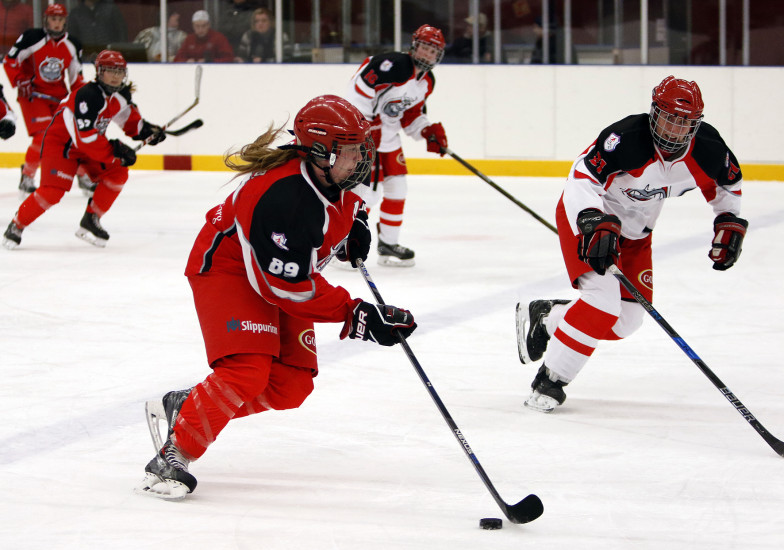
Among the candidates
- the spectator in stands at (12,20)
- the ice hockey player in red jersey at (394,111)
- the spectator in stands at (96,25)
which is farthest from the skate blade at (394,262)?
the spectator in stands at (12,20)

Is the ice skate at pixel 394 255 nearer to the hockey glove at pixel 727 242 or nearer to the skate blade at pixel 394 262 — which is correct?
the skate blade at pixel 394 262

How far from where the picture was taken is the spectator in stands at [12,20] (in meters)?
10.3

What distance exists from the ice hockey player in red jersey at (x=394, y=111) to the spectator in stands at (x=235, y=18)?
4.66 metres

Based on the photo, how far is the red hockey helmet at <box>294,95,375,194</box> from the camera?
2.32 meters

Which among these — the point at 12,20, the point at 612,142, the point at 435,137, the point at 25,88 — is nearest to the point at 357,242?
the point at 612,142

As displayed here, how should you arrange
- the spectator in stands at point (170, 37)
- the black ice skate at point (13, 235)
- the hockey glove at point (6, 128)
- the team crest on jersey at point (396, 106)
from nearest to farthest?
the team crest on jersey at point (396, 106) < the black ice skate at point (13, 235) < the hockey glove at point (6, 128) < the spectator in stands at point (170, 37)

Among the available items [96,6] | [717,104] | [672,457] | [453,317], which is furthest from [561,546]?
[96,6]

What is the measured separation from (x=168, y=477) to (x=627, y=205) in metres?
1.52

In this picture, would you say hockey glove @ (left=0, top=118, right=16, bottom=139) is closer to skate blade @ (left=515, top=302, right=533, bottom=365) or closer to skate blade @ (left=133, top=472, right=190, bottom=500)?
skate blade @ (left=515, top=302, right=533, bottom=365)

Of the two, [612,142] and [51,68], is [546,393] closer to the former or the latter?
[612,142]

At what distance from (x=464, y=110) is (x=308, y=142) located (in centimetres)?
733

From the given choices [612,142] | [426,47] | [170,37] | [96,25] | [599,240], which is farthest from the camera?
[96,25]

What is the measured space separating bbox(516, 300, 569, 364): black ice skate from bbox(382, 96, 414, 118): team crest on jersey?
229cm

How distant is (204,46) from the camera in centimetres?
1005
